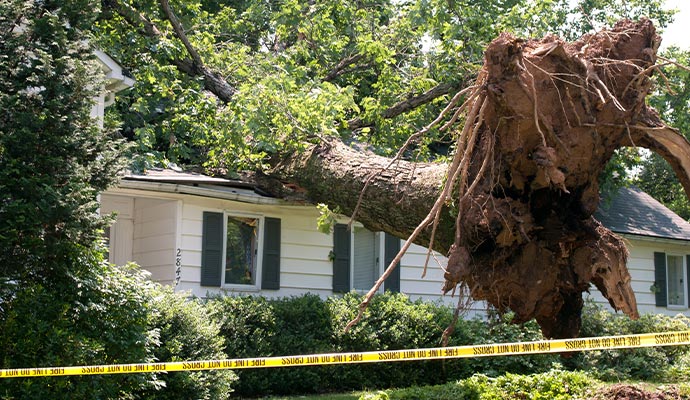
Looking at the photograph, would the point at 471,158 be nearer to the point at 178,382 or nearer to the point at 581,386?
the point at 581,386

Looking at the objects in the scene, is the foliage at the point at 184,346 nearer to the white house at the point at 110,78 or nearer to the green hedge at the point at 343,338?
the green hedge at the point at 343,338

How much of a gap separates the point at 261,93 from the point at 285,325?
341cm

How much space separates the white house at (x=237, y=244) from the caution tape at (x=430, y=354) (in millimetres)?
5378

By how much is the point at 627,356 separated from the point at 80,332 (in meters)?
9.48

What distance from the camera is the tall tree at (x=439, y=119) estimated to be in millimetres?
6180

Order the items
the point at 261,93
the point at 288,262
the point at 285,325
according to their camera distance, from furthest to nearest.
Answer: the point at 288,262 < the point at 285,325 < the point at 261,93

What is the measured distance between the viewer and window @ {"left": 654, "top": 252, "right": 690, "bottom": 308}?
19531 mm

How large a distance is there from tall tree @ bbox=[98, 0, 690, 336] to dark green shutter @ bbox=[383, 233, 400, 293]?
201 centimetres

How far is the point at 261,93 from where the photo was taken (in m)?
11.7

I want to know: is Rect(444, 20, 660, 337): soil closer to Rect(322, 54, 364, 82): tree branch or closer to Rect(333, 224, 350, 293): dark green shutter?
Rect(333, 224, 350, 293): dark green shutter

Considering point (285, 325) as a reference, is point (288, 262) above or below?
above

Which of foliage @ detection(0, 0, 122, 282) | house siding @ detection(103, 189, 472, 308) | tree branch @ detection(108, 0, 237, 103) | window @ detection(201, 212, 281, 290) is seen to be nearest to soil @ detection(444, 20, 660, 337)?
foliage @ detection(0, 0, 122, 282)

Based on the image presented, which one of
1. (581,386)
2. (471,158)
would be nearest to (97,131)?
(471,158)

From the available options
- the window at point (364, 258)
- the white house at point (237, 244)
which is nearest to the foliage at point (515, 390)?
the white house at point (237, 244)
